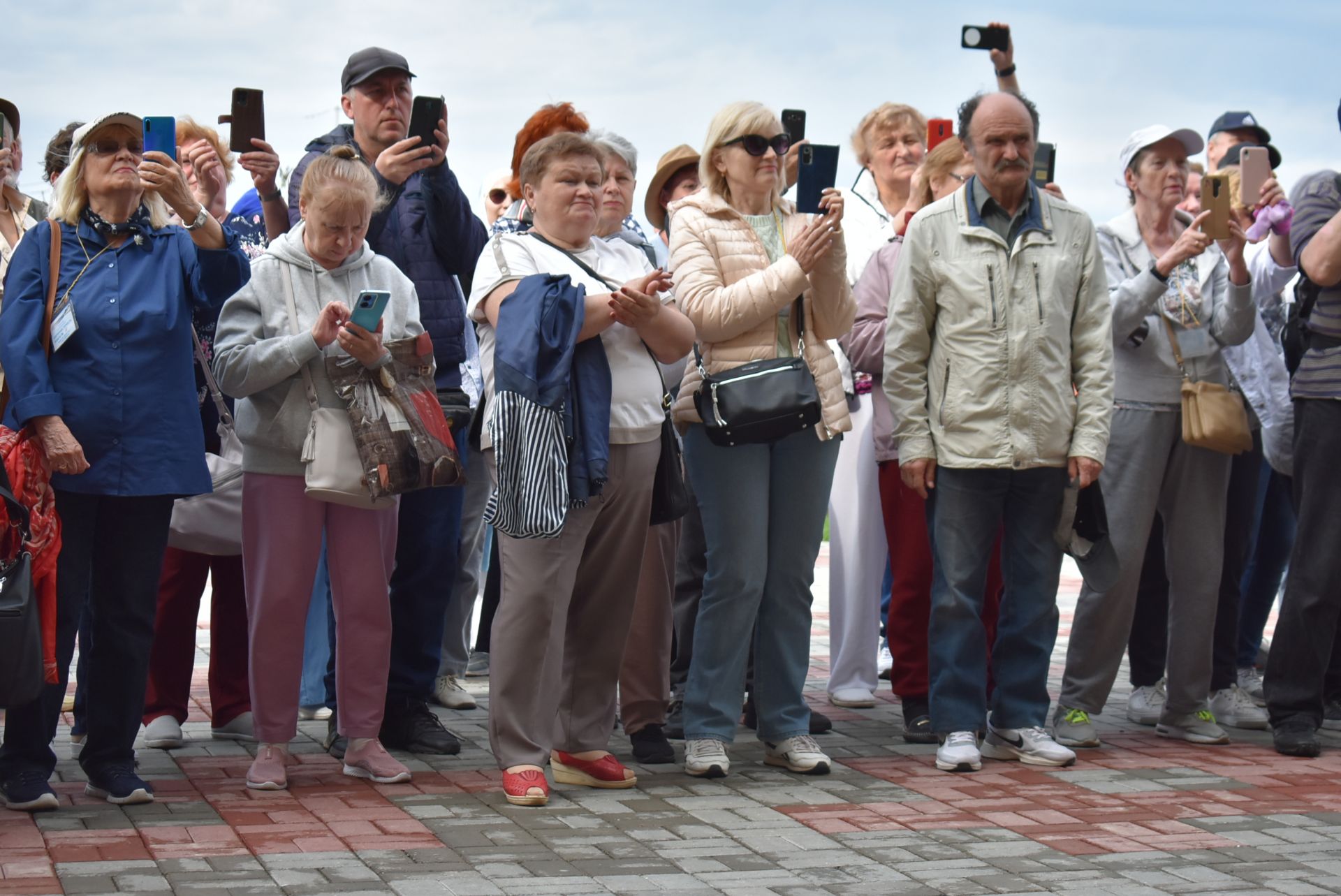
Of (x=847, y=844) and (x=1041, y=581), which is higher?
(x=1041, y=581)

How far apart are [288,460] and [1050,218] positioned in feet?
9.03

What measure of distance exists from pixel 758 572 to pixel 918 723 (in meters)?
1.14

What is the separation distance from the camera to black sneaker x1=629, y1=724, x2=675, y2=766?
19.5ft

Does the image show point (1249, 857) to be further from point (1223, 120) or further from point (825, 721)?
point (1223, 120)

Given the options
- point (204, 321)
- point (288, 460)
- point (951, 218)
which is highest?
point (951, 218)

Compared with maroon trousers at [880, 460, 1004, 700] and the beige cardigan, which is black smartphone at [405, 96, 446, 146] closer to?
the beige cardigan

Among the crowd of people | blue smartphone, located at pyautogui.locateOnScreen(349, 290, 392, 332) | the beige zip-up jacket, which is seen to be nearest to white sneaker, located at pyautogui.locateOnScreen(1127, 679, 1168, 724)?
the crowd of people

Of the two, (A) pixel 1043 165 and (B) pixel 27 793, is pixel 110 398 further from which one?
(A) pixel 1043 165

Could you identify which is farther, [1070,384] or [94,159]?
[1070,384]

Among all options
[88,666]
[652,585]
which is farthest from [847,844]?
[88,666]

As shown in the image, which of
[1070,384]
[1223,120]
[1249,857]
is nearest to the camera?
[1249,857]

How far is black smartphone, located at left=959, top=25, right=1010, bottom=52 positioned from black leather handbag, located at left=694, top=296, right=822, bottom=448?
2277 mm

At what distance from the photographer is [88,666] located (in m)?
5.29

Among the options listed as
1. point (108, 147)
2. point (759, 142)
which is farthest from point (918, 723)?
point (108, 147)
